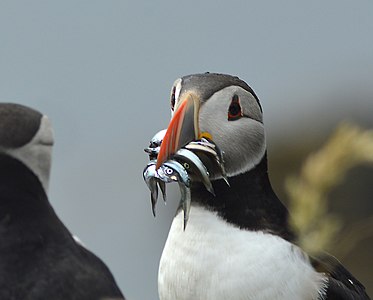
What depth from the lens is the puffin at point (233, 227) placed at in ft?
18.1

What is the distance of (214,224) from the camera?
18.6 ft

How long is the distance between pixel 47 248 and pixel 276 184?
11.2 m

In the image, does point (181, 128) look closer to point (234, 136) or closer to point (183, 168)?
point (183, 168)

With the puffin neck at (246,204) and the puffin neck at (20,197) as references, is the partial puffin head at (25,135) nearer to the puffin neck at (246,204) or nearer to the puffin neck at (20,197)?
the puffin neck at (20,197)

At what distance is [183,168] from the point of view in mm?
5332

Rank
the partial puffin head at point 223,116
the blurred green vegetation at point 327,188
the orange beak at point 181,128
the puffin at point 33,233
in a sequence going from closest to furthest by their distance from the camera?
the blurred green vegetation at point 327,188
the puffin at point 33,233
the orange beak at point 181,128
the partial puffin head at point 223,116

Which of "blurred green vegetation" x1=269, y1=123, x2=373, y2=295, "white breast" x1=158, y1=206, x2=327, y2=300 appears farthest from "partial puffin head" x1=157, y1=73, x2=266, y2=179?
"blurred green vegetation" x1=269, y1=123, x2=373, y2=295

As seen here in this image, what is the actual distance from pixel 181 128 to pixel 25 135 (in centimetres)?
66

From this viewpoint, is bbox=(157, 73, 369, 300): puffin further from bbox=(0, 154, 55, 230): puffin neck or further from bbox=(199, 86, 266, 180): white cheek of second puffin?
bbox=(0, 154, 55, 230): puffin neck

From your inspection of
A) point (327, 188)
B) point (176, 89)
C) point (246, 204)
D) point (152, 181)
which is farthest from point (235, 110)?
point (327, 188)

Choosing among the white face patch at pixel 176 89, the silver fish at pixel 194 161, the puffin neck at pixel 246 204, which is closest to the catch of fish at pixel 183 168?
the silver fish at pixel 194 161

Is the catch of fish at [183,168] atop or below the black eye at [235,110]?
below

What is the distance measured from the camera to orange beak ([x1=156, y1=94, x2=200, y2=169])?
17.5 ft

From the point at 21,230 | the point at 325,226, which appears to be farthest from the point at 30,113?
the point at 325,226
